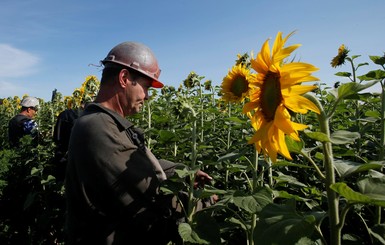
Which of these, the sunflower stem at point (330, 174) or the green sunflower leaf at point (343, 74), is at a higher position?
the green sunflower leaf at point (343, 74)

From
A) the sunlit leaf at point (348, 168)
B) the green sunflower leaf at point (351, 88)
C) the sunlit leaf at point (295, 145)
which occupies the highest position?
the green sunflower leaf at point (351, 88)

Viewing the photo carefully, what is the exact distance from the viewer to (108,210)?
6.66 feet

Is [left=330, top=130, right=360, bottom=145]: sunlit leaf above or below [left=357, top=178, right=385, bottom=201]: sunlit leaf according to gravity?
above

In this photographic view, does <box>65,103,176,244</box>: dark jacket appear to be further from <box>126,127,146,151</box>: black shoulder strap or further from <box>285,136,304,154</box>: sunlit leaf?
<box>285,136,304,154</box>: sunlit leaf

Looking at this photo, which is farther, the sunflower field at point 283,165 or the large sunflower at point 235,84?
the large sunflower at point 235,84

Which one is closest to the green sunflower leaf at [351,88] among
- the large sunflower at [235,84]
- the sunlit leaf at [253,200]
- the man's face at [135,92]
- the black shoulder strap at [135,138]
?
the sunlit leaf at [253,200]

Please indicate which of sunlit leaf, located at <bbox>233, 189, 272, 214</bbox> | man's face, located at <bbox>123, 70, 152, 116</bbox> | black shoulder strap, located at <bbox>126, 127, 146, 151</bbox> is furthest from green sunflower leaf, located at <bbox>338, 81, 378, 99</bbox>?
man's face, located at <bbox>123, 70, 152, 116</bbox>

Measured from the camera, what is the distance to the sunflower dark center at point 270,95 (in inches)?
55.2

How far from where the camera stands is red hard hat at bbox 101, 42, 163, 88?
7.72 feet

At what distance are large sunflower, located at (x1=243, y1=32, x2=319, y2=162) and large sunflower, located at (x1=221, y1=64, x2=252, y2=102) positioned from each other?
4.71 ft

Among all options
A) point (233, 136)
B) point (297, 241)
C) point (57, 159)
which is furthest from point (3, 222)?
point (297, 241)

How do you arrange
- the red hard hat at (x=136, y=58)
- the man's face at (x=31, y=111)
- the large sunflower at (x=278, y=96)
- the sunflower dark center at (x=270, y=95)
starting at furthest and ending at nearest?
the man's face at (x=31, y=111) < the red hard hat at (x=136, y=58) < the sunflower dark center at (x=270, y=95) < the large sunflower at (x=278, y=96)

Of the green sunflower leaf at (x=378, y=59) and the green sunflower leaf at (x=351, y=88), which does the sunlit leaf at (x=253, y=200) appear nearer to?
the green sunflower leaf at (x=351, y=88)

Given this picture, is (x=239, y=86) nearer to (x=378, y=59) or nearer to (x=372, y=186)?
(x=378, y=59)
